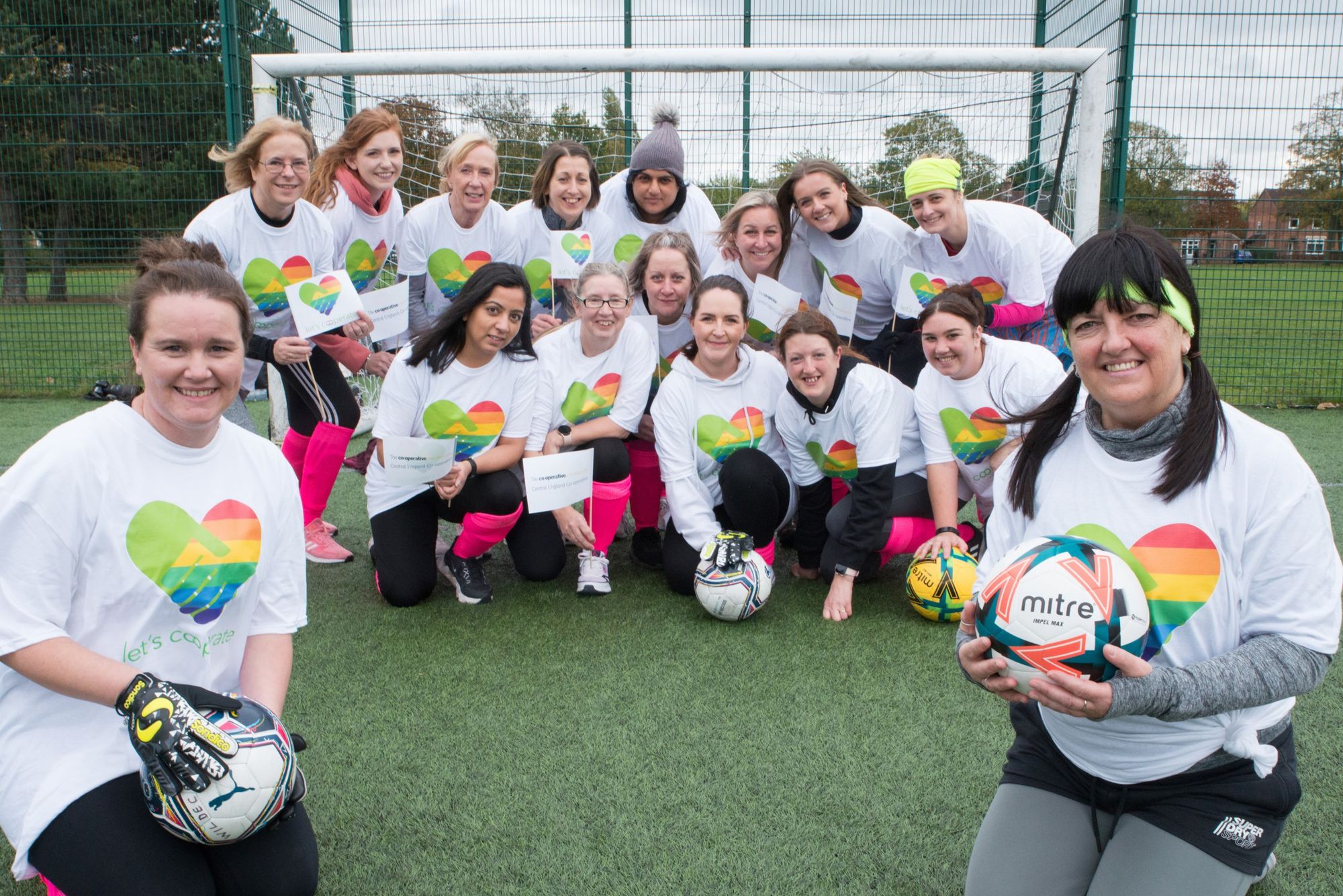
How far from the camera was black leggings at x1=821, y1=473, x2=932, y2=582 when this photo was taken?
153 inches

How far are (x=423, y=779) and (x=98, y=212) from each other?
7.61 metres

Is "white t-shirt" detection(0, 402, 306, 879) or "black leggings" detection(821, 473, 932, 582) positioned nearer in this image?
"white t-shirt" detection(0, 402, 306, 879)

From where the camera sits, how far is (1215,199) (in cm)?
728

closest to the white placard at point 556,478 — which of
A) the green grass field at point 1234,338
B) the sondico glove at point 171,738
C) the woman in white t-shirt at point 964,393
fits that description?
the woman in white t-shirt at point 964,393

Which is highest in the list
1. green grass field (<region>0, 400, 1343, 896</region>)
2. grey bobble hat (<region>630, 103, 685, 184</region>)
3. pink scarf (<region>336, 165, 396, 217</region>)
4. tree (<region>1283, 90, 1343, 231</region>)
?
tree (<region>1283, 90, 1343, 231</region>)

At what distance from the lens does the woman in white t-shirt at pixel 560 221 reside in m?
4.58

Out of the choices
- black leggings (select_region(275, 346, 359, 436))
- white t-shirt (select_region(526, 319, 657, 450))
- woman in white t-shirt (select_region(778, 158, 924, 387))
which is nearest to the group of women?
→ black leggings (select_region(275, 346, 359, 436))

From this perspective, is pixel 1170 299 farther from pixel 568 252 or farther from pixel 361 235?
pixel 361 235

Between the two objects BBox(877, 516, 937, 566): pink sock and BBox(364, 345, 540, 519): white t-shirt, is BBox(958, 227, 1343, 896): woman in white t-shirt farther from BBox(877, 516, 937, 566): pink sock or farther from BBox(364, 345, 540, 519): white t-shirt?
BBox(364, 345, 540, 519): white t-shirt

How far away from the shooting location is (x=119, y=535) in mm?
1705

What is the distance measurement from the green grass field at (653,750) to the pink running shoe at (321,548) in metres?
0.44

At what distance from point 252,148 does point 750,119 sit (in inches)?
137

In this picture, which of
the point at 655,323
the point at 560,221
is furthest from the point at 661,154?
the point at 655,323

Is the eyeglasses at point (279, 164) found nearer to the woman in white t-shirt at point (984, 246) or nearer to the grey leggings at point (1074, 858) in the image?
the woman in white t-shirt at point (984, 246)
